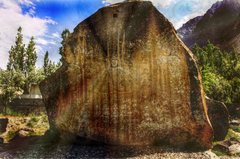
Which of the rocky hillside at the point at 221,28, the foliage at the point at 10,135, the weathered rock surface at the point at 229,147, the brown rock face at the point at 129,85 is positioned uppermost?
the rocky hillside at the point at 221,28

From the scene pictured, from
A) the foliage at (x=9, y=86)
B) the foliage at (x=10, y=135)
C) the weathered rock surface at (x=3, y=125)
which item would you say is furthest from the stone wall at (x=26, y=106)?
the foliage at (x=10, y=135)

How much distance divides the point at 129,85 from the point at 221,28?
212 ft

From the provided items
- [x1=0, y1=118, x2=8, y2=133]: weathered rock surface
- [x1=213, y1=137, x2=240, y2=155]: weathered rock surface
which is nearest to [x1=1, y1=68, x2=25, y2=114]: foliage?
[x1=0, y1=118, x2=8, y2=133]: weathered rock surface

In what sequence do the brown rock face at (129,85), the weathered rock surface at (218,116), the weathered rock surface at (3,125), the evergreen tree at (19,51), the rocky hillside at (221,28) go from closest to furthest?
1. the brown rock face at (129,85)
2. the weathered rock surface at (218,116)
3. the weathered rock surface at (3,125)
4. the evergreen tree at (19,51)
5. the rocky hillside at (221,28)

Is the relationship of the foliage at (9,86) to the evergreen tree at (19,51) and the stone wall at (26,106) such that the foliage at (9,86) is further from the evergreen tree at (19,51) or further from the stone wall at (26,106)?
the evergreen tree at (19,51)

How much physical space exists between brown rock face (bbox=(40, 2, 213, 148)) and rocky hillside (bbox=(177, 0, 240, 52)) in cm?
4814

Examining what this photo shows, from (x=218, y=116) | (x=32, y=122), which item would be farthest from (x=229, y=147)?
(x=32, y=122)

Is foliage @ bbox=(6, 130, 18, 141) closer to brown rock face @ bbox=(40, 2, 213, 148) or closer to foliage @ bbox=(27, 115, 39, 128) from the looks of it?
foliage @ bbox=(27, 115, 39, 128)

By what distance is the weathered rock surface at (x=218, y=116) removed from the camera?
19.1 feet

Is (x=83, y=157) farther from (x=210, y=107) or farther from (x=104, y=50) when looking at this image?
(x=210, y=107)

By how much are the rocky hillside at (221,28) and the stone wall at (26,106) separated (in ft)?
159

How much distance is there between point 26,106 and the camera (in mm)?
14430

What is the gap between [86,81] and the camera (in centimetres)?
491

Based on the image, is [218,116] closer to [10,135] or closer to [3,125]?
[10,135]
